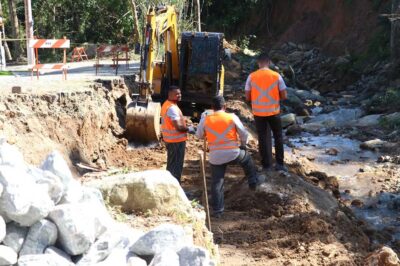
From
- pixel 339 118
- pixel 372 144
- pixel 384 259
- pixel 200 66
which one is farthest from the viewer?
pixel 339 118

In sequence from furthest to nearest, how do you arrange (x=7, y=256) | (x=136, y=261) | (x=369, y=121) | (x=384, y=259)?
1. (x=369, y=121)
2. (x=384, y=259)
3. (x=136, y=261)
4. (x=7, y=256)

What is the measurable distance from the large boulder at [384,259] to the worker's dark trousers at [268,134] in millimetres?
2734

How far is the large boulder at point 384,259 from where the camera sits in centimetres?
767

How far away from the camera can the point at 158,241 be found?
478cm

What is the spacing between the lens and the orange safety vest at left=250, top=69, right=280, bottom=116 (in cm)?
991

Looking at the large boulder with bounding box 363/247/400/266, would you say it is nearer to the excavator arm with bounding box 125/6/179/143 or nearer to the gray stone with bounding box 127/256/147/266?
the gray stone with bounding box 127/256/147/266

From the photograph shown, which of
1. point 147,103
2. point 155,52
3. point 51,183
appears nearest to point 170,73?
point 155,52

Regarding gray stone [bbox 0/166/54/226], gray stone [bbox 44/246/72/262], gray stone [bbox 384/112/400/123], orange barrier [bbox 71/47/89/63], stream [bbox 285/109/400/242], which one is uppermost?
Answer: gray stone [bbox 0/166/54/226]

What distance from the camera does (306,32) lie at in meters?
36.2

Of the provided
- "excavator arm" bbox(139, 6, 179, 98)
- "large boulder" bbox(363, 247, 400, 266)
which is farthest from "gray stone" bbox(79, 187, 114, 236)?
"excavator arm" bbox(139, 6, 179, 98)

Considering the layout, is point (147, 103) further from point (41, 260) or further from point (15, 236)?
point (41, 260)

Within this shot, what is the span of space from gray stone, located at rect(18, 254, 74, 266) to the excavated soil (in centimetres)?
171

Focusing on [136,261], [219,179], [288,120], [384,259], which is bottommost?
[288,120]

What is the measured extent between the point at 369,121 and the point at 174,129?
11.3m
